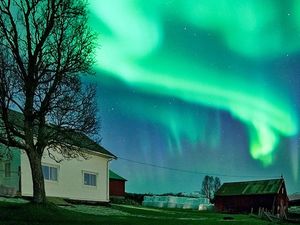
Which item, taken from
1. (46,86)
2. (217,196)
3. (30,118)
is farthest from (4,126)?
(217,196)

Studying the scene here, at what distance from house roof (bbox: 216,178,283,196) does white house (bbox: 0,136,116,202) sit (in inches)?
1366

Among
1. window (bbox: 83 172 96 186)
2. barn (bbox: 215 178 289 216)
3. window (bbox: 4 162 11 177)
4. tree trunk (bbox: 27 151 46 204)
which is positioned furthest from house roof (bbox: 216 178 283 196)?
tree trunk (bbox: 27 151 46 204)

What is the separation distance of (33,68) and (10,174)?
400 inches

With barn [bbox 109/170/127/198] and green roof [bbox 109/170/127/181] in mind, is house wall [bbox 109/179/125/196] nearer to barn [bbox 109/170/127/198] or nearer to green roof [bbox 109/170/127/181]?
barn [bbox 109/170/127/198]

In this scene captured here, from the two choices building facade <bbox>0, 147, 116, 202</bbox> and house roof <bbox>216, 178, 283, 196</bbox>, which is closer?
building facade <bbox>0, 147, 116, 202</bbox>

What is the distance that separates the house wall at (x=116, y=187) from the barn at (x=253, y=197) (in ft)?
60.8

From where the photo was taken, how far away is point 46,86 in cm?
2247

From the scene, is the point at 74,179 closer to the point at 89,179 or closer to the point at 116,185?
the point at 89,179

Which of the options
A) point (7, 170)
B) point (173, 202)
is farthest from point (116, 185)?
point (7, 170)

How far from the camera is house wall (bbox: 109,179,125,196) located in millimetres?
52844

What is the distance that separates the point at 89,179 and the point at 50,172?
214 inches

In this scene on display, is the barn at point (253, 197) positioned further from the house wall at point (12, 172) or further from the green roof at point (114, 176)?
the house wall at point (12, 172)

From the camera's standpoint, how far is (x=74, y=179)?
34.8m

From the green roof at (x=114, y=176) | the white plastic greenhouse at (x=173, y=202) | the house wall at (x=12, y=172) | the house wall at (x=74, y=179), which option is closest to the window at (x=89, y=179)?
the house wall at (x=74, y=179)
